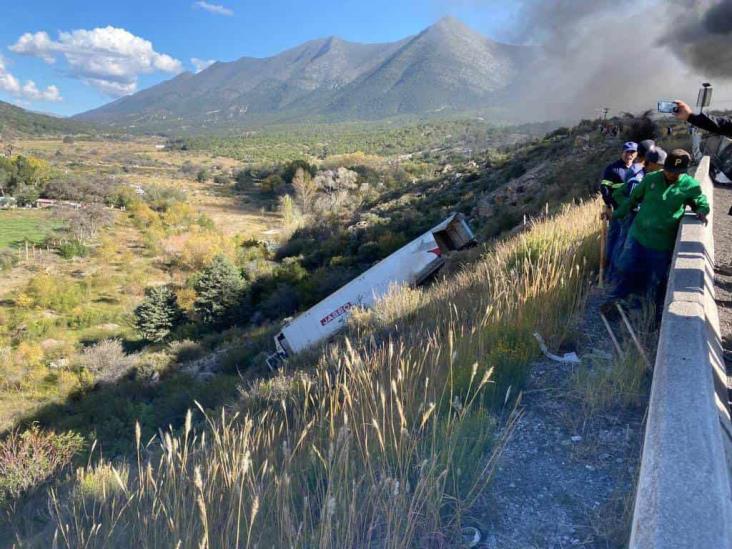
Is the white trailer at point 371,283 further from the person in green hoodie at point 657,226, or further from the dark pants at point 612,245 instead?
the person in green hoodie at point 657,226

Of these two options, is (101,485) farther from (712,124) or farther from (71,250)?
(71,250)

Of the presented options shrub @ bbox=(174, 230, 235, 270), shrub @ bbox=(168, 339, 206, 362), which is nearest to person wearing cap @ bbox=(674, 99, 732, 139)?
Result: shrub @ bbox=(168, 339, 206, 362)

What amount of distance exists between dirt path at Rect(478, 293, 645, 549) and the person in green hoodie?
189 cm

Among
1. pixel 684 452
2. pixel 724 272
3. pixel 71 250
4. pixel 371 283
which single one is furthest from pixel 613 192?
pixel 71 250

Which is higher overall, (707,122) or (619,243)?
(707,122)

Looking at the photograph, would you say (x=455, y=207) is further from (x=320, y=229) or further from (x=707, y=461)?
(x=707, y=461)

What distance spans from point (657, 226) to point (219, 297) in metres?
23.7

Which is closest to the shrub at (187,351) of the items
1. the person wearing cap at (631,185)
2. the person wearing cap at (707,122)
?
the person wearing cap at (631,185)

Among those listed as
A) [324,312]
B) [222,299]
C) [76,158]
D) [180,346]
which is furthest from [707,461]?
[76,158]

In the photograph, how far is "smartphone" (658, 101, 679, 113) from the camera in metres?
4.59

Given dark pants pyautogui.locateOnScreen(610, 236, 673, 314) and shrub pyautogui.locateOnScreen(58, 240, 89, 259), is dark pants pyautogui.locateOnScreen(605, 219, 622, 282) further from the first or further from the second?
shrub pyautogui.locateOnScreen(58, 240, 89, 259)

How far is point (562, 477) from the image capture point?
2.32m

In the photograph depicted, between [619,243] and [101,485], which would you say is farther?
[619,243]

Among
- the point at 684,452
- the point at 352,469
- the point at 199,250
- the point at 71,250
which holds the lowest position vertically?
the point at 71,250
